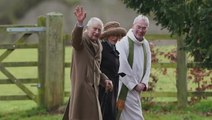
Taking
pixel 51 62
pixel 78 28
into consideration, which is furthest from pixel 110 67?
pixel 51 62

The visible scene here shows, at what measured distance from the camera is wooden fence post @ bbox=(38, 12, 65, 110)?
10117mm

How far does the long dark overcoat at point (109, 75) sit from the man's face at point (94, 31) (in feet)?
1.33

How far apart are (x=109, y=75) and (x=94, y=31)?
0.71 m

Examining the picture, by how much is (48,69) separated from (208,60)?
3.91 metres

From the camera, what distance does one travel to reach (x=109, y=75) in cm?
696

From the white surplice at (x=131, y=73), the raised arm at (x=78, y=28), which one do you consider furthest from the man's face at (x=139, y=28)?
the raised arm at (x=78, y=28)

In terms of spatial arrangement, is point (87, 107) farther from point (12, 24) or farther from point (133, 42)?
point (12, 24)

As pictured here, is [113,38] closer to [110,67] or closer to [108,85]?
[110,67]

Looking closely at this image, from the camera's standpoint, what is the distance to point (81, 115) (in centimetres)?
659

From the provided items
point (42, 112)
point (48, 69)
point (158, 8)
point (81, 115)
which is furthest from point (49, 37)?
point (81, 115)

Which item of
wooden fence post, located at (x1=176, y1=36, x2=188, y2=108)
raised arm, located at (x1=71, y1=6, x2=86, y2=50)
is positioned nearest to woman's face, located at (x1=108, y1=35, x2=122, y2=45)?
raised arm, located at (x1=71, y1=6, x2=86, y2=50)

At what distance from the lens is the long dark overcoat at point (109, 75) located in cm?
689

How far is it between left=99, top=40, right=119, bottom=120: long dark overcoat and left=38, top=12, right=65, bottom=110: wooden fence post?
329 cm

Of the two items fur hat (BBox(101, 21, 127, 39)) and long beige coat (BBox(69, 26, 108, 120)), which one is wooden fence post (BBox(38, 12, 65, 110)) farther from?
long beige coat (BBox(69, 26, 108, 120))
